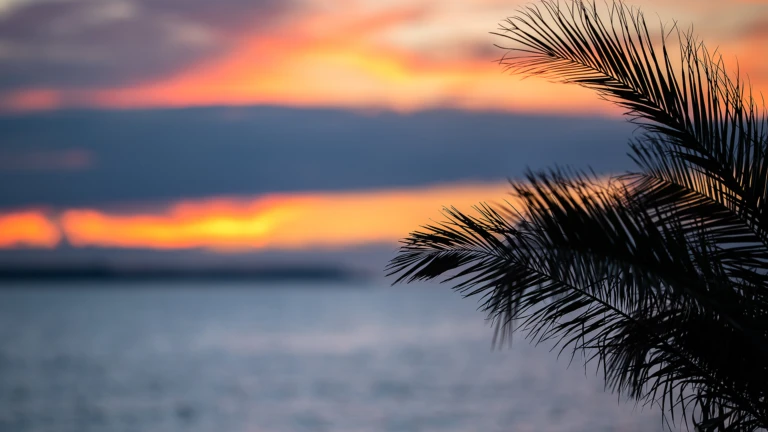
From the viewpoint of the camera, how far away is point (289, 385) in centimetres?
4391

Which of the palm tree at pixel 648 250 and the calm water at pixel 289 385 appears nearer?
the palm tree at pixel 648 250

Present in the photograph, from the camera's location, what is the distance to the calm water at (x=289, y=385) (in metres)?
31.0

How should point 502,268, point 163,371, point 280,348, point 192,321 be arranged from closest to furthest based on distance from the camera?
point 502,268, point 163,371, point 280,348, point 192,321

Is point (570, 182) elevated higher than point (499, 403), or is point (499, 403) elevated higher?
point (570, 182)

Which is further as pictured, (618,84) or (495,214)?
(618,84)

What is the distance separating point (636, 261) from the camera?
4.68m

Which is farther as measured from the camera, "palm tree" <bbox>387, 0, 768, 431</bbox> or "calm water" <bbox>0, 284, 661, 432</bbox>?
"calm water" <bbox>0, 284, 661, 432</bbox>

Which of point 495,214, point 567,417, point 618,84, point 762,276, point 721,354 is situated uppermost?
point 618,84

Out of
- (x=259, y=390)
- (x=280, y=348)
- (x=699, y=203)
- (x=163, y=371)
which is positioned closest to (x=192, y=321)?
(x=280, y=348)

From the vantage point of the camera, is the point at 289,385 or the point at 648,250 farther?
the point at 289,385

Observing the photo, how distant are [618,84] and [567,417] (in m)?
26.4

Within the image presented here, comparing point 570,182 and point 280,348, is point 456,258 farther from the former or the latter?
point 280,348

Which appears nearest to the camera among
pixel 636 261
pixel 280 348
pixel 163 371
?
pixel 636 261

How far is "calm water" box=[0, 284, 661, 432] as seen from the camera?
31016mm
